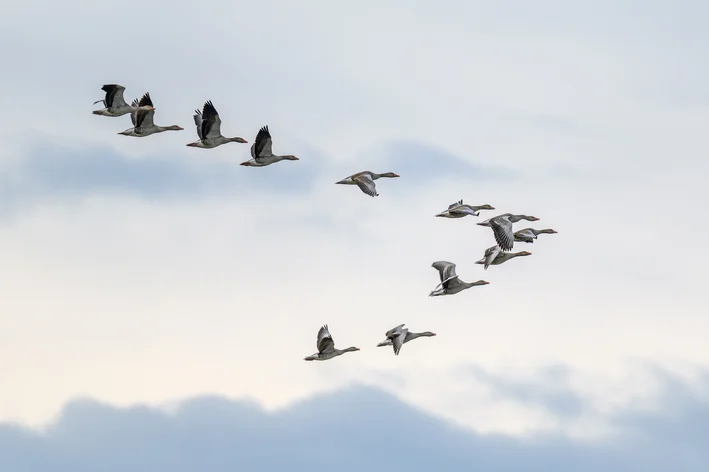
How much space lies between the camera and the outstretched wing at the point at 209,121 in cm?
7894

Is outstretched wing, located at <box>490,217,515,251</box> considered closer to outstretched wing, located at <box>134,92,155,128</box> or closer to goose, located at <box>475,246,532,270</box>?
goose, located at <box>475,246,532,270</box>

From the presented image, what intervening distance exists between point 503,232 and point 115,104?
21.6 meters

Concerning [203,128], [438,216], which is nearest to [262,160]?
[203,128]

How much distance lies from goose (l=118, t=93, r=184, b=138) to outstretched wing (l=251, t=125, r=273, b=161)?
228 inches

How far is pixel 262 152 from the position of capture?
80.0 m

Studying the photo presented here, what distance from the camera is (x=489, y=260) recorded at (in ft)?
244

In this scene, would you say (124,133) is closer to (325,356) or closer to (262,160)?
(262,160)

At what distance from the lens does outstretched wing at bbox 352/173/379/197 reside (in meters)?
75.2

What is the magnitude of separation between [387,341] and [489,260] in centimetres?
645

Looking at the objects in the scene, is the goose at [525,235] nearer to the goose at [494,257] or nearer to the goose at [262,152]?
the goose at [494,257]

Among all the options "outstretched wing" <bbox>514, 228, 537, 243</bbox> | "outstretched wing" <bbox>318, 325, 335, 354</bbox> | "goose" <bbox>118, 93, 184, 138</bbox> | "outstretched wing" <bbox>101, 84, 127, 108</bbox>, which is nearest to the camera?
"outstretched wing" <bbox>318, 325, 335, 354</bbox>

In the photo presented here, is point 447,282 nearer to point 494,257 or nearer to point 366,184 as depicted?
point 494,257

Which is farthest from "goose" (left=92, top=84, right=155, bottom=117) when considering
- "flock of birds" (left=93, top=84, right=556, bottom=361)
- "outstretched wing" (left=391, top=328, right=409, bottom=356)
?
"outstretched wing" (left=391, top=328, right=409, bottom=356)

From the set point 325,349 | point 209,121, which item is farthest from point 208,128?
point 325,349
